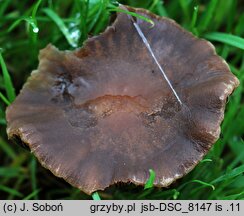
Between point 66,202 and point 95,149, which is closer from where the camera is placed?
point 95,149

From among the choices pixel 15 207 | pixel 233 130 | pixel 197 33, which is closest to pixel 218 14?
pixel 197 33

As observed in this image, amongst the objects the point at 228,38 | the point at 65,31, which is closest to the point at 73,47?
the point at 65,31

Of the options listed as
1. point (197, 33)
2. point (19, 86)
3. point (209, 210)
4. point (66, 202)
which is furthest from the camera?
point (19, 86)

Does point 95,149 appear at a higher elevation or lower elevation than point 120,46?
lower

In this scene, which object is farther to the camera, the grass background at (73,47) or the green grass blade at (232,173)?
the grass background at (73,47)

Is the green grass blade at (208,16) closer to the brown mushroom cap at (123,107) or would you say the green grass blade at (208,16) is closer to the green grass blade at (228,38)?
the green grass blade at (228,38)

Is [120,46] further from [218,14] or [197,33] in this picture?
[218,14]

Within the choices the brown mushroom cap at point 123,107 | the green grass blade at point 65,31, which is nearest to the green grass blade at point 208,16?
the brown mushroom cap at point 123,107

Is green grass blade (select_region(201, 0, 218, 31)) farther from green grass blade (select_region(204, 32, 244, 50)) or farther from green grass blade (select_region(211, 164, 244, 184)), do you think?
green grass blade (select_region(211, 164, 244, 184))
